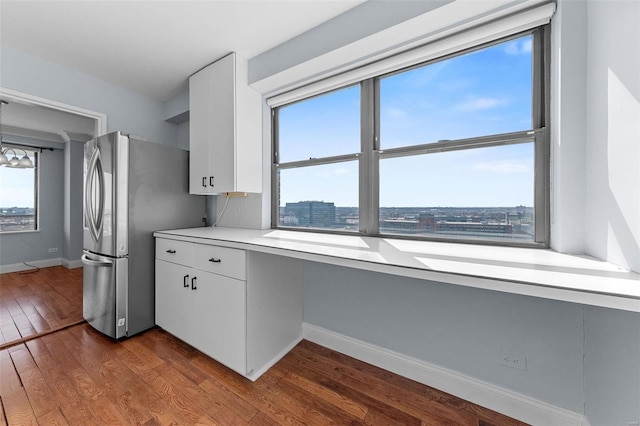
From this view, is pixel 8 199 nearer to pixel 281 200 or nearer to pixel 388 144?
pixel 281 200

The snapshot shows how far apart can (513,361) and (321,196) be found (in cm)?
161

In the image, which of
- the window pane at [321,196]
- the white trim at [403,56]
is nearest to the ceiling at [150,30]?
the white trim at [403,56]

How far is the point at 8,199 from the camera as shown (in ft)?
13.4

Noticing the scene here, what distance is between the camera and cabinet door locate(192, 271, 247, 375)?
152 centimetres

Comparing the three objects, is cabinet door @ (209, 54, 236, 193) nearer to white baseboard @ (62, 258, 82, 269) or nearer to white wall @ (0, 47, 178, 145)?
white wall @ (0, 47, 178, 145)

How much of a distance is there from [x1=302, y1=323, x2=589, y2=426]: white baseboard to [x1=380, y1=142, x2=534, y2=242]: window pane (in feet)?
2.69

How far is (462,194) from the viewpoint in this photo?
1514 millimetres

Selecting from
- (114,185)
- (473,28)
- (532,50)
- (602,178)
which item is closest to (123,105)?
(114,185)

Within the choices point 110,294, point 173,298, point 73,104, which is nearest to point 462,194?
point 173,298

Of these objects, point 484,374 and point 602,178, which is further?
point 484,374

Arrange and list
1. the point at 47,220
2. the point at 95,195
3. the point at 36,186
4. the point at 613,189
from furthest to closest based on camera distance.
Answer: the point at 47,220
the point at 36,186
the point at 95,195
the point at 613,189

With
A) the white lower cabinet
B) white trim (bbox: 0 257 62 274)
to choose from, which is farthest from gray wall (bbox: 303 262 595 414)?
white trim (bbox: 0 257 62 274)

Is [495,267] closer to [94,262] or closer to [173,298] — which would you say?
[173,298]

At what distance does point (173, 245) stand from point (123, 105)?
1912 mm
